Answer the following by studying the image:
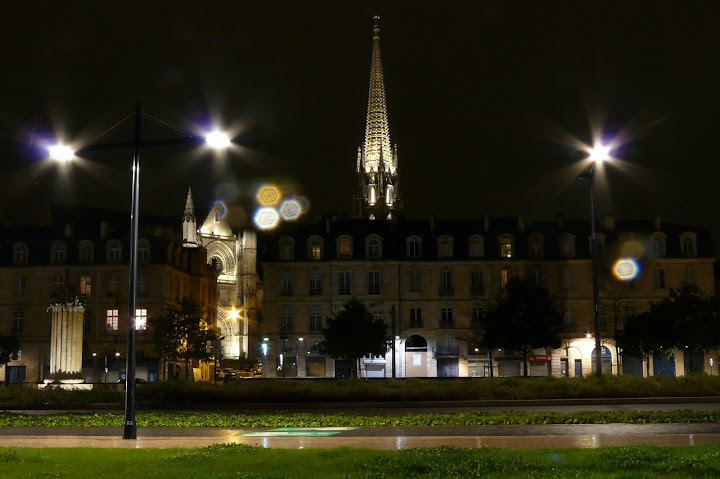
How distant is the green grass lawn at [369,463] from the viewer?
13281mm

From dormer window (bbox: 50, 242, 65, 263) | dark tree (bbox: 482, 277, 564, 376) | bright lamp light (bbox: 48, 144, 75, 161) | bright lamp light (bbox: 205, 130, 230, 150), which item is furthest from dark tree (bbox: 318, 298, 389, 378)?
bright lamp light (bbox: 205, 130, 230, 150)

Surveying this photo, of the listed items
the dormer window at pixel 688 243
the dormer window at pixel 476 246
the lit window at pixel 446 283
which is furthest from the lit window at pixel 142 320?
the dormer window at pixel 688 243

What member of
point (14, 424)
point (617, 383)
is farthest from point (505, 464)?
point (617, 383)

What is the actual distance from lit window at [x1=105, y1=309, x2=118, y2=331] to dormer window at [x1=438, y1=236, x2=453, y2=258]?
27.4 metres

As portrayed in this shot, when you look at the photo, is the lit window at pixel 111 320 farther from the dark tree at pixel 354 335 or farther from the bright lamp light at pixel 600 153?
the bright lamp light at pixel 600 153

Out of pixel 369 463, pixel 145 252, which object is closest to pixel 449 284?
pixel 145 252

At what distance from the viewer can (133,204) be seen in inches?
843

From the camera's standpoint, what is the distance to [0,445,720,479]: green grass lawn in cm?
1328

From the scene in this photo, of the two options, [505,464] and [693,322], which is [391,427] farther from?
[693,322]

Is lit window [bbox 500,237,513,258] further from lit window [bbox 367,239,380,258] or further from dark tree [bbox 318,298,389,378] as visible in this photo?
dark tree [bbox 318,298,389,378]

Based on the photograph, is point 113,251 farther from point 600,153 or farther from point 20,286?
point 600,153

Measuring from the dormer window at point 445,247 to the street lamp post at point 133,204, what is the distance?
2106 inches

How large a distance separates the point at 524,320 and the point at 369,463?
156 ft

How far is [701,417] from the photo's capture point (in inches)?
907
